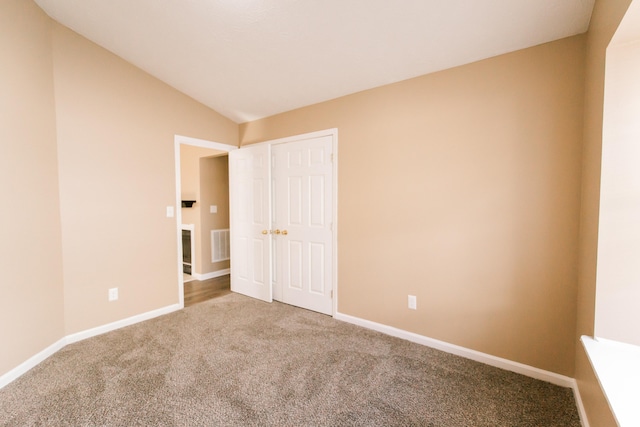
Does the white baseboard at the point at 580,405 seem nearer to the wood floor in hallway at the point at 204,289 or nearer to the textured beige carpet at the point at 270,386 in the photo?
the textured beige carpet at the point at 270,386

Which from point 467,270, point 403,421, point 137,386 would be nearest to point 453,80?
point 467,270

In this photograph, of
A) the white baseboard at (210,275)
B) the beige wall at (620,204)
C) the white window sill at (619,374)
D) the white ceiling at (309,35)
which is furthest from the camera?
the white baseboard at (210,275)

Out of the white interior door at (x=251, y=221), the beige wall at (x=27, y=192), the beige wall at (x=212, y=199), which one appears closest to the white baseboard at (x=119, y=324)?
the beige wall at (x=27, y=192)

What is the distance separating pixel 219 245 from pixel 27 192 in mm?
2881

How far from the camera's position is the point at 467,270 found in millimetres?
2236

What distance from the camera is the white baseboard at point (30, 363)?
1.93m

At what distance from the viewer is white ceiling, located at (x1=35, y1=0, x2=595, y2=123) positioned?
5.78 feet

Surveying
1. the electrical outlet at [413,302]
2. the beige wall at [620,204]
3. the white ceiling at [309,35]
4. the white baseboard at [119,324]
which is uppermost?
the white ceiling at [309,35]

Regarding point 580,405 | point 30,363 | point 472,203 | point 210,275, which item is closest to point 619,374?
point 580,405

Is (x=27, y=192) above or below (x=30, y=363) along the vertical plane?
above

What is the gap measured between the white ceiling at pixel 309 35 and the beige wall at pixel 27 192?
455mm

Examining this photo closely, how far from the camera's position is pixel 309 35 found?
214 cm

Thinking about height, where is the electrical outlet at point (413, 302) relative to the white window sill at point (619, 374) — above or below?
below

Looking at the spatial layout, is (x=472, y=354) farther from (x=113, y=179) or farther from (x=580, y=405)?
(x=113, y=179)
